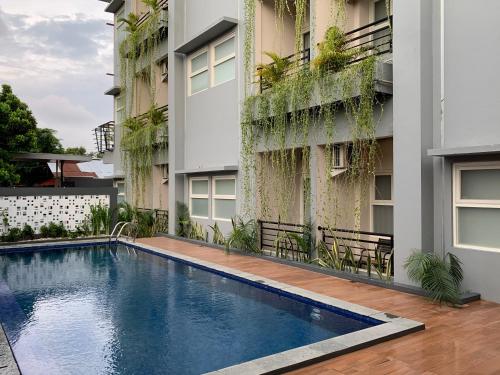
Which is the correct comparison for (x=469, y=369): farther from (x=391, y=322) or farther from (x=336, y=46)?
(x=336, y=46)

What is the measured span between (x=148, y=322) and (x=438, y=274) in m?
4.27

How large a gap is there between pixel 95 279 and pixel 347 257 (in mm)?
5223

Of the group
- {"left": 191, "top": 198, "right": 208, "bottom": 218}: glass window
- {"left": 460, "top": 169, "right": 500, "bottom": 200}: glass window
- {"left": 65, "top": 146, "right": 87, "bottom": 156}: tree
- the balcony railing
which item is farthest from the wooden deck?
{"left": 65, "top": 146, "right": 87, "bottom": 156}: tree

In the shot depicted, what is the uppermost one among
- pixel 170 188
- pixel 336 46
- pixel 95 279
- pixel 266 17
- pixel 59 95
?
pixel 59 95

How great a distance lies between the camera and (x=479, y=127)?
6594 millimetres

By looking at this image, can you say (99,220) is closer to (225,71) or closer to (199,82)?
(199,82)

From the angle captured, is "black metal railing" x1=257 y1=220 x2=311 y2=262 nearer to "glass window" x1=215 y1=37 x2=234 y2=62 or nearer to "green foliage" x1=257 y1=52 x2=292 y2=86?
"green foliage" x1=257 y1=52 x2=292 y2=86

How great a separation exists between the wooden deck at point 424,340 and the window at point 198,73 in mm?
8288

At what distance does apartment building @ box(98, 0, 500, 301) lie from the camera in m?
6.72

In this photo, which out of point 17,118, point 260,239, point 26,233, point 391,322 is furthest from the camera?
point 17,118

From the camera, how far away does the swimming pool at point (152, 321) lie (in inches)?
197

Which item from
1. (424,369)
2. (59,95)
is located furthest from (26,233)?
(59,95)

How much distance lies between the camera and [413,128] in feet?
23.6

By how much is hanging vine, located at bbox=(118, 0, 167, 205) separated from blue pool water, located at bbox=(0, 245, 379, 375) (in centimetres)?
811
